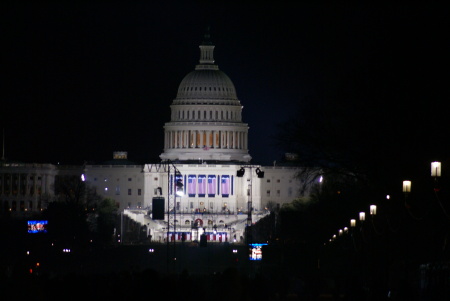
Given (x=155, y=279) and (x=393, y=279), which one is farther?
(x=393, y=279)

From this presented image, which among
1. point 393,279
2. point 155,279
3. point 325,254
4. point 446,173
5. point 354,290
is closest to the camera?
point 155,279

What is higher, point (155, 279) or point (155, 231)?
point (155, 231)

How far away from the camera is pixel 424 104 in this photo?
5747cm

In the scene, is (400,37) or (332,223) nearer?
(400,37)

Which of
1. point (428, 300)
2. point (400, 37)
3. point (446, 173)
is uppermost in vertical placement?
point (400, 37)

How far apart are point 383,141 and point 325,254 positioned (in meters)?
30.3

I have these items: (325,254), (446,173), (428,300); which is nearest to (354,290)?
(428,300)

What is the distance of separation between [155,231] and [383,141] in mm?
126477

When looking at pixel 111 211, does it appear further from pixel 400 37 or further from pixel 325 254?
pixel 400 37

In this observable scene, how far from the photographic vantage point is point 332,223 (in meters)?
103

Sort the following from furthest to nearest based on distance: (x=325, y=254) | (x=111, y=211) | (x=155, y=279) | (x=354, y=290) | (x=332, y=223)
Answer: (x=111, y=211)
(x=332, y=223)
(x=325, y=254)
(x=354, y=290)
(x=155, y=279)

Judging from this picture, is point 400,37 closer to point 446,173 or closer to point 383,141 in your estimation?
point 383,141

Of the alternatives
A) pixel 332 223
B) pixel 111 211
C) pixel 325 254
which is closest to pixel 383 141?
pixel 325 254

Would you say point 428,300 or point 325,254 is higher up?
point 325,254
